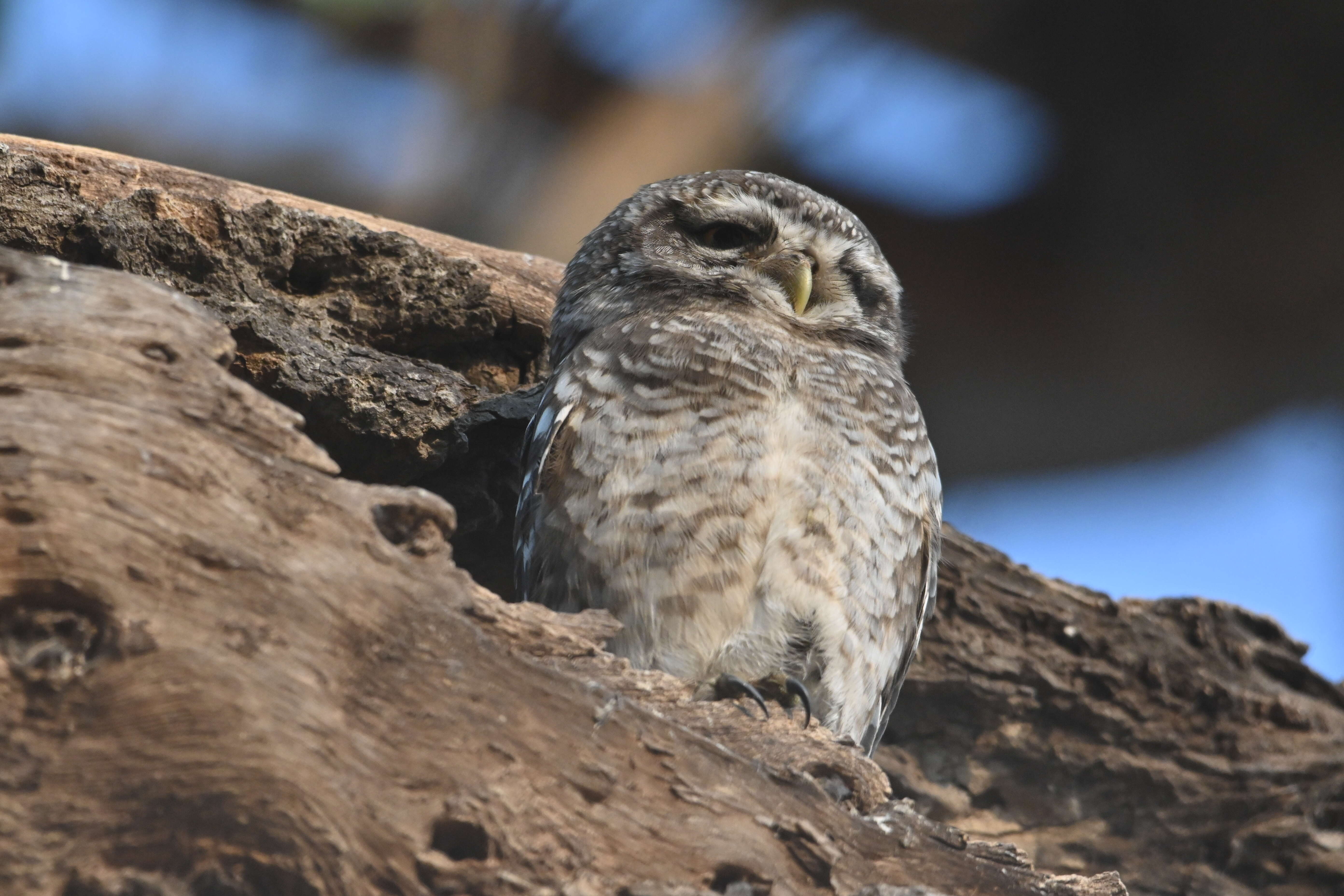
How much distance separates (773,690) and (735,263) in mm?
1352

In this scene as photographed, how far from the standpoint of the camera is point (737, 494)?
8.74 ft

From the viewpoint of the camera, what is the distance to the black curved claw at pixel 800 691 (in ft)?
8.25

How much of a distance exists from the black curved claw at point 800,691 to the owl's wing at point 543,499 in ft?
1.94

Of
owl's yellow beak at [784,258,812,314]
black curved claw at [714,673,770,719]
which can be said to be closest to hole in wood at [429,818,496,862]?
black curved claw at [714,673,770,719]

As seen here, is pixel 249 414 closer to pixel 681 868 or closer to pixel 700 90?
pixel 681 868

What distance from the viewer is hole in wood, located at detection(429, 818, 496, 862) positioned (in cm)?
174

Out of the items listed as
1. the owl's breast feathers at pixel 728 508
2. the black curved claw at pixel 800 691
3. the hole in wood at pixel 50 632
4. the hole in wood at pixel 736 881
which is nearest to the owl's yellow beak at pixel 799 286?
the owl's breast feathers at pixel 728 508

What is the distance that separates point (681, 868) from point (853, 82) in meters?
5.59

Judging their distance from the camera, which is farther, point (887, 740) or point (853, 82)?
point (853, 82)

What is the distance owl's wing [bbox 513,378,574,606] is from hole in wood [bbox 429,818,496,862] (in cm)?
109

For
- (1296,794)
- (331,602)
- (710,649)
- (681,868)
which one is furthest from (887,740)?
(331,602)

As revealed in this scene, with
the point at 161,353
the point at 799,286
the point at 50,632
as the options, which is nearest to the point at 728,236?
the point at 799,286

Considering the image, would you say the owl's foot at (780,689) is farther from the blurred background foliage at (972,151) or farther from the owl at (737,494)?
the blurred background foliage at (972,151)

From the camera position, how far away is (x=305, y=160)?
6293mm
